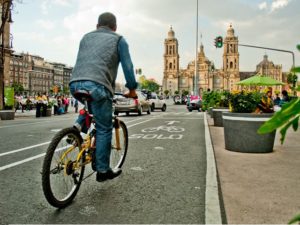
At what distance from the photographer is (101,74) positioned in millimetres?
3514

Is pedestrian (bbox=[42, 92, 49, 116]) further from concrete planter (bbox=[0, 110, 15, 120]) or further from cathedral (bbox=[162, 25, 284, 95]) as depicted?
cathedral (bbox=[162, 25, 284, 95])

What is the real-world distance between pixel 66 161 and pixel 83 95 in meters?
0.68

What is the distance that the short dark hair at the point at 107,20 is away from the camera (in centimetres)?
381

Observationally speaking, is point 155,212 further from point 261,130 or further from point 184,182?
point 261,130

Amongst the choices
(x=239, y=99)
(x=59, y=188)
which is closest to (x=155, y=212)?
(x=59, y=188)

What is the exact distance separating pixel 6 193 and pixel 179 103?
60.8m

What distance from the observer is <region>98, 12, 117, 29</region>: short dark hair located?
381 cm

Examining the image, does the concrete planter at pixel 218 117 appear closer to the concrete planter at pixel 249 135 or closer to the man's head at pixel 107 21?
the concrete planter at pixel 249 135

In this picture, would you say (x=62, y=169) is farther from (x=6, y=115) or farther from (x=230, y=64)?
(x=230, y=64)

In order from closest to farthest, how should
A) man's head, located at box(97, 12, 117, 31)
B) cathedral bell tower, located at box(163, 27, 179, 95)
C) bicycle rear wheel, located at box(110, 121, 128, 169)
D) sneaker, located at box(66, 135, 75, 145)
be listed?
sneaker, located at box(66, 135, 75, 145) → man's head, located at box(97, 12, 117, 31) → bicycle rear wheel, located at box(110, 121, 128, 169) → cathedral bell tower, located at box(163, 27, 179, 95)

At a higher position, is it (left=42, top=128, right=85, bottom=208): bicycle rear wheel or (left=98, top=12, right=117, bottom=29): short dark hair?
(left=98, top=12, right=117, bottom=29): short dark hair

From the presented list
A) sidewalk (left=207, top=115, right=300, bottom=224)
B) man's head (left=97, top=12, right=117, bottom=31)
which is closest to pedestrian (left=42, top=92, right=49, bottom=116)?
sidewalk (left=207, top=115, right=300, bottom=224)

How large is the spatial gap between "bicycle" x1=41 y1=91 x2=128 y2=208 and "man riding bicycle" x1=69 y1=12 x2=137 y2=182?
118mm

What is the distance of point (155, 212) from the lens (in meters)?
3.22
